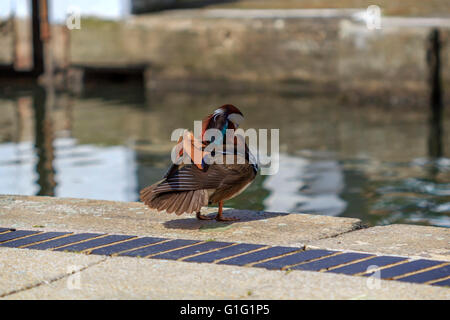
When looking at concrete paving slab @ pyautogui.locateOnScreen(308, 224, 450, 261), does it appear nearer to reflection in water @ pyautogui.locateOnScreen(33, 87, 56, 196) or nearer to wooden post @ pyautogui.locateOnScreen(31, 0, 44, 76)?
reflection in water @ pyautogui.locateOnScreen(33, 87, 56, 196)

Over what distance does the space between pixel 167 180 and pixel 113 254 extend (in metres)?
0.67

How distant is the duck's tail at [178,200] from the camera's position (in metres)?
4.64

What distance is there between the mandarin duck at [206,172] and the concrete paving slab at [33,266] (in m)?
0.65

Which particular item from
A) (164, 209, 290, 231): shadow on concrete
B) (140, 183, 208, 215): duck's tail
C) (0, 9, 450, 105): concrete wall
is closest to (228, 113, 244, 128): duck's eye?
(140, 183, 208, 215): duck's tail

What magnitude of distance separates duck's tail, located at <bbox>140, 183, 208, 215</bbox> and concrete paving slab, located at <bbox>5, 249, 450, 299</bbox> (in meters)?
0.63

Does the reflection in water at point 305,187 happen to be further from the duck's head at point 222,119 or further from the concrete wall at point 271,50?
the concrete wall at point 271,50

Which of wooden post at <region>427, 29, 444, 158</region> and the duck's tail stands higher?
wooden post at <region>427, 29, 444, 158</region>

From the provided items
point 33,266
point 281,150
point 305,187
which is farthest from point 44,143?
point 33,266

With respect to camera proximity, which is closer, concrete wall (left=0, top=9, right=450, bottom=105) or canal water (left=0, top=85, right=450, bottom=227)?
canal water (left=0, top=85, right=450, bottom=227)

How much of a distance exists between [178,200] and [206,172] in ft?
0.74

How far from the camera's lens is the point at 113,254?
423 centimetres

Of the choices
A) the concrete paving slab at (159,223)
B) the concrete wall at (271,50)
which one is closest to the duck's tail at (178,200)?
the concrete paving slab at (159,223)

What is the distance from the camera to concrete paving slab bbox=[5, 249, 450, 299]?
363cm
